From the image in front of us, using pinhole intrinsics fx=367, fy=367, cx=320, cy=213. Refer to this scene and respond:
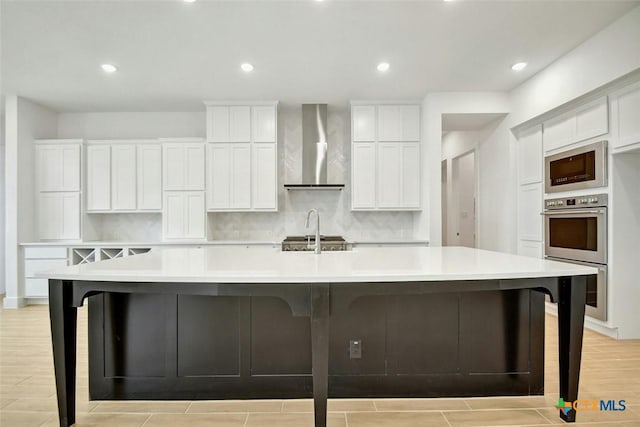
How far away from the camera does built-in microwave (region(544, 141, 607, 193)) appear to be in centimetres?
333

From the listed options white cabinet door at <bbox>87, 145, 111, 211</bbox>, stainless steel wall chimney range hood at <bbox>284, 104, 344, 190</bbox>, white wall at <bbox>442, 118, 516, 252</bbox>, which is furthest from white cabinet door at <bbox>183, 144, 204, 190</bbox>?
white wall at <bbox>442, 118, 516, 252</bbox>

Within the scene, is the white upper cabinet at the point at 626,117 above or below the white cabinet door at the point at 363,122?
below

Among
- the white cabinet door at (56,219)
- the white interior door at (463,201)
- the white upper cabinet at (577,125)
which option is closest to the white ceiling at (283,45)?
the white upper cabinet at (577,125)

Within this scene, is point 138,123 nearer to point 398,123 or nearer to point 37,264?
point 37,264

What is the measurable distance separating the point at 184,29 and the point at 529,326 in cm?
338

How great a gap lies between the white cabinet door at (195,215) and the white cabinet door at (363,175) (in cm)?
204

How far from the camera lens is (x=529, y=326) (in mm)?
2174

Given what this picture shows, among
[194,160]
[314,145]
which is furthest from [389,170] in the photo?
[194,160]

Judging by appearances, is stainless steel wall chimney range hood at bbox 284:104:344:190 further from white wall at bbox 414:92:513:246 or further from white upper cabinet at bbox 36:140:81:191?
white upper cabinet at bbox 36:140:81:191

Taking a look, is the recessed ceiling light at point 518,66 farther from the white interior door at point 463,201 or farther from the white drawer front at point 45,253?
the white drawer front at point 45,253

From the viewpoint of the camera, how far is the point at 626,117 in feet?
10.1

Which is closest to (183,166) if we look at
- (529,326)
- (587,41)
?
(529,326)

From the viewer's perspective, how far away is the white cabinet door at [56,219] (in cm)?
499

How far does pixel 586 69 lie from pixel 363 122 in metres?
2.42
